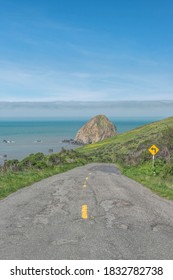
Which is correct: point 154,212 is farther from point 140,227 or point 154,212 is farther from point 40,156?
point 40,156

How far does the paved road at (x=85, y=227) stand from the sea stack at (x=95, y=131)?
176157 millimetres

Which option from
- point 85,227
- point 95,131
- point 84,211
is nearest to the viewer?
point 85,227

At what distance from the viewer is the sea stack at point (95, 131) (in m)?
190

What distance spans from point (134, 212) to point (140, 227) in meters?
1.65

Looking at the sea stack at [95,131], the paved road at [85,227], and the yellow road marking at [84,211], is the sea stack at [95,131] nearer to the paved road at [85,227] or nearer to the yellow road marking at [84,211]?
the paved road at [85,227]

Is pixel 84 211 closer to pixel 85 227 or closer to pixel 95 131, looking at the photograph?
pixel 85 227

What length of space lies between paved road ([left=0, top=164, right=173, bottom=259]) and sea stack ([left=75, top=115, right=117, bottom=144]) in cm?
17616

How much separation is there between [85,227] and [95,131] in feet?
601

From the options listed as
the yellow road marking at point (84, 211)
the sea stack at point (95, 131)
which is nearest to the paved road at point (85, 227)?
the yellow road marking at point (84, 211)

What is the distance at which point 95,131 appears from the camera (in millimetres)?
191125

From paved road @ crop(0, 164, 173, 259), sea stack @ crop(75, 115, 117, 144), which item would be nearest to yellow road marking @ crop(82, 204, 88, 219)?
paved road @ crop(0, 164, 173, 259)

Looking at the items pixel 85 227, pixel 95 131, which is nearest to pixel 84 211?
pixel 85 227

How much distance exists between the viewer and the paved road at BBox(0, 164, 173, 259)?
638cm
